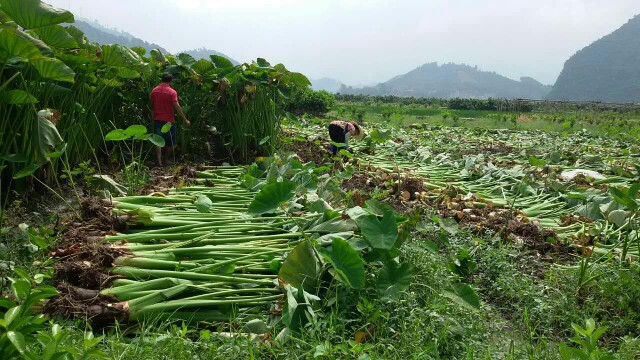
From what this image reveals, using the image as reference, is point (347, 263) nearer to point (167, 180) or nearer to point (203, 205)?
point (203, 205)

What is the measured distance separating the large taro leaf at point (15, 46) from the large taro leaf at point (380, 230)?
2.27 m

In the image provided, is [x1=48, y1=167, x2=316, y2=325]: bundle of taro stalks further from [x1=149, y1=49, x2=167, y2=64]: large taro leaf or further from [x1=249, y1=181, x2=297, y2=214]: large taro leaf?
[x1=149, y1=49, x2=167, y2=64]: large taro leaf

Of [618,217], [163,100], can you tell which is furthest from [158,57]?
[618,217]

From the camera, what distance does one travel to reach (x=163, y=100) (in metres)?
5.87

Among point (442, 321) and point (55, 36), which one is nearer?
point (442, 321)

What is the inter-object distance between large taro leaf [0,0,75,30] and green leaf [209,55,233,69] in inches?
142

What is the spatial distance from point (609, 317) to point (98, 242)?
319 centimetres

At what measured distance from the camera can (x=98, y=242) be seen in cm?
276

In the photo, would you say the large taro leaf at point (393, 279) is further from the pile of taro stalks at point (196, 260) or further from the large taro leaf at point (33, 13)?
the large taro leaf at point (33, 13)

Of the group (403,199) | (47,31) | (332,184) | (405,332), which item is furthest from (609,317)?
(47,31)

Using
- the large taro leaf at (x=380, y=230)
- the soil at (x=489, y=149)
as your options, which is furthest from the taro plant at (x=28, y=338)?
the soil at (x=489, y=149)

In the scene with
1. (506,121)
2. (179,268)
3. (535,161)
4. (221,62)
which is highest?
(221,62)

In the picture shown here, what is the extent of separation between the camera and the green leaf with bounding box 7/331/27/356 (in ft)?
5.28

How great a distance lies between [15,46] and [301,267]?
221 centimetres
